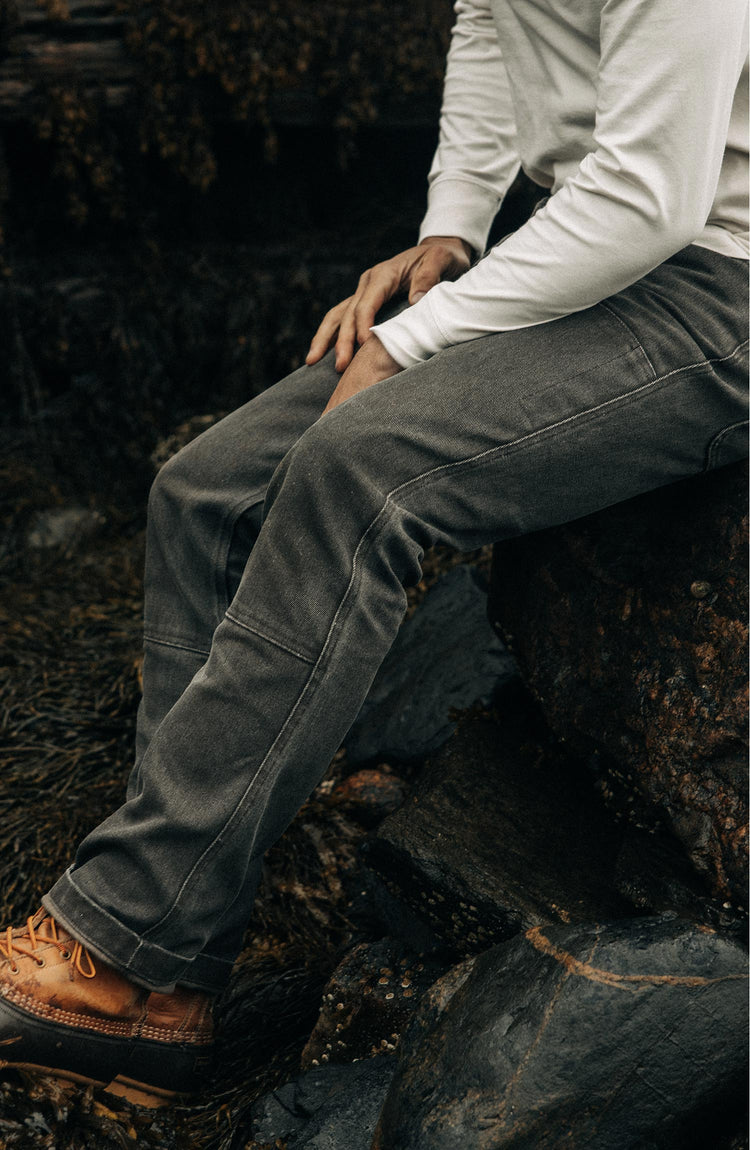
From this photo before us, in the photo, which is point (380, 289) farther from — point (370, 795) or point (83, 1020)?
point (83, 1020)

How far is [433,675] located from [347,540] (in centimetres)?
121

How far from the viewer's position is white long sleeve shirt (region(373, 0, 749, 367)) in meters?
1.56

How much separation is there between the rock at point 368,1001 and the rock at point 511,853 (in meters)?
0.08

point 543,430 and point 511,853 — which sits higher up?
point 543,430

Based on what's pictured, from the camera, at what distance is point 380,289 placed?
7.33 ft

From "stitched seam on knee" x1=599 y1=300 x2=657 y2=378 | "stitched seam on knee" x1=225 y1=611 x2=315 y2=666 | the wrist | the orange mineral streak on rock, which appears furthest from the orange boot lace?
the wrist

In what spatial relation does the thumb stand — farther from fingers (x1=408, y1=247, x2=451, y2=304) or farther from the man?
the man

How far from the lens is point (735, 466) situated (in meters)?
2.00

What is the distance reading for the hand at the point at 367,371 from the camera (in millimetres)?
1918

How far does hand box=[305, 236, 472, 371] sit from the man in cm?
23

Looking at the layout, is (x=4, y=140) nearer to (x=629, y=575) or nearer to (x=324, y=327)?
(x=324, y=327)

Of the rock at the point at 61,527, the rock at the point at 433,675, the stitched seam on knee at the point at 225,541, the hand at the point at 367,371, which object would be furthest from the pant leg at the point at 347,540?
the rock at the point at 61,527

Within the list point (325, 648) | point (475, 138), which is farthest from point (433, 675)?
point (475, 138)

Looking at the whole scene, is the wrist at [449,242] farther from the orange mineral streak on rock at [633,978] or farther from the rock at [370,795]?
the orange mineral streak on rock at [633,978]
